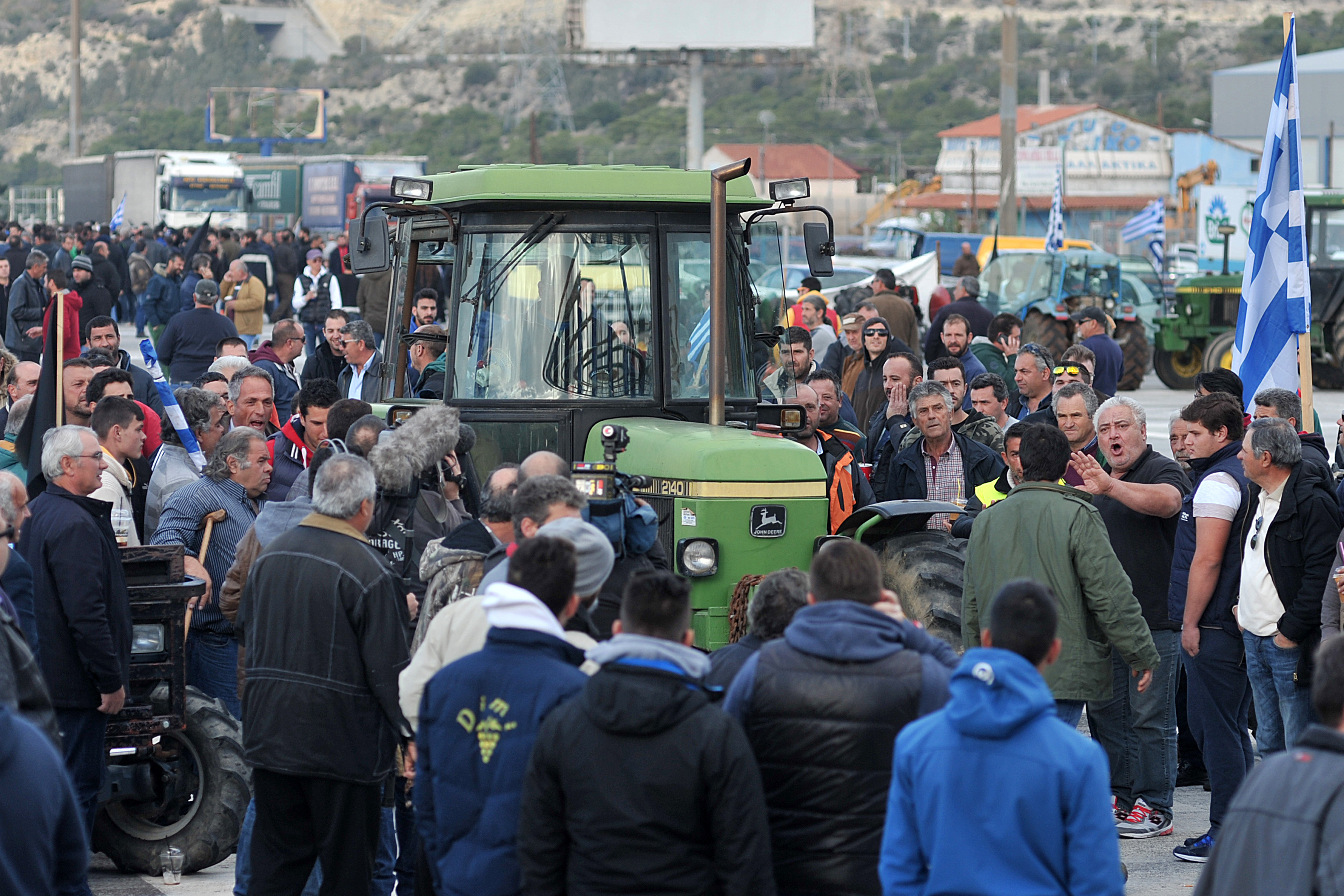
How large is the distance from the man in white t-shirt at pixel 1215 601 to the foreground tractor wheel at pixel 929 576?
3.10ft

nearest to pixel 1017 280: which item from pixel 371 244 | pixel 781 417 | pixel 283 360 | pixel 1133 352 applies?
pixel 1133 352

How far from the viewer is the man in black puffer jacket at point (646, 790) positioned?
395 cm

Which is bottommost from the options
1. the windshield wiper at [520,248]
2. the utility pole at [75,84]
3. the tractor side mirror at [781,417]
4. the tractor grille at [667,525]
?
the tractor grille at [667,525]

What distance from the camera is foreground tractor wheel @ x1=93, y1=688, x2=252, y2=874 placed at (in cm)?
665

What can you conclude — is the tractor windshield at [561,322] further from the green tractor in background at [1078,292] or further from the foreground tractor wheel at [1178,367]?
the foreground tractor wheel at [1178,367]

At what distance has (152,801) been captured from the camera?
677 centimetres

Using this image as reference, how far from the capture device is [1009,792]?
146 inches

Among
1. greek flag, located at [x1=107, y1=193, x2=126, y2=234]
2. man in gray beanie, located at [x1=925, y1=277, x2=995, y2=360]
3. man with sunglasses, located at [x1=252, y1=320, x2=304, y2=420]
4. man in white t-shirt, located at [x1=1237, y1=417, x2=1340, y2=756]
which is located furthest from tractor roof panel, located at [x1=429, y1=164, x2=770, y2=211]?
greek flag, located at [x1=107, y1=193, x2=126, y2=234]

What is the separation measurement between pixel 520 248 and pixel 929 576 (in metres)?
2.30

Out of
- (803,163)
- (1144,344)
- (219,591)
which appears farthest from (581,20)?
(219,591)

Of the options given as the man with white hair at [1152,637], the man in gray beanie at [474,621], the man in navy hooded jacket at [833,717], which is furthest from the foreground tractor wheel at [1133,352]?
the man in navy hooded jacket at [833,717]

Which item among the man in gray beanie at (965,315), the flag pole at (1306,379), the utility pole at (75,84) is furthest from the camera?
the utility pole at (75,84)

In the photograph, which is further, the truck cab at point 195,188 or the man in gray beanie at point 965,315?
the truck cab at point 195,188

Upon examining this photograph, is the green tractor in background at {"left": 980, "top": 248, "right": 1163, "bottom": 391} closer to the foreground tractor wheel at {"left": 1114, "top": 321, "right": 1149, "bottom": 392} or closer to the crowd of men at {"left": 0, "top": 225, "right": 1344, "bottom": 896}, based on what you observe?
the foreground tractor wheel at {"left": 1114, "top": 321, "right": 1149, "bottom": 392}
